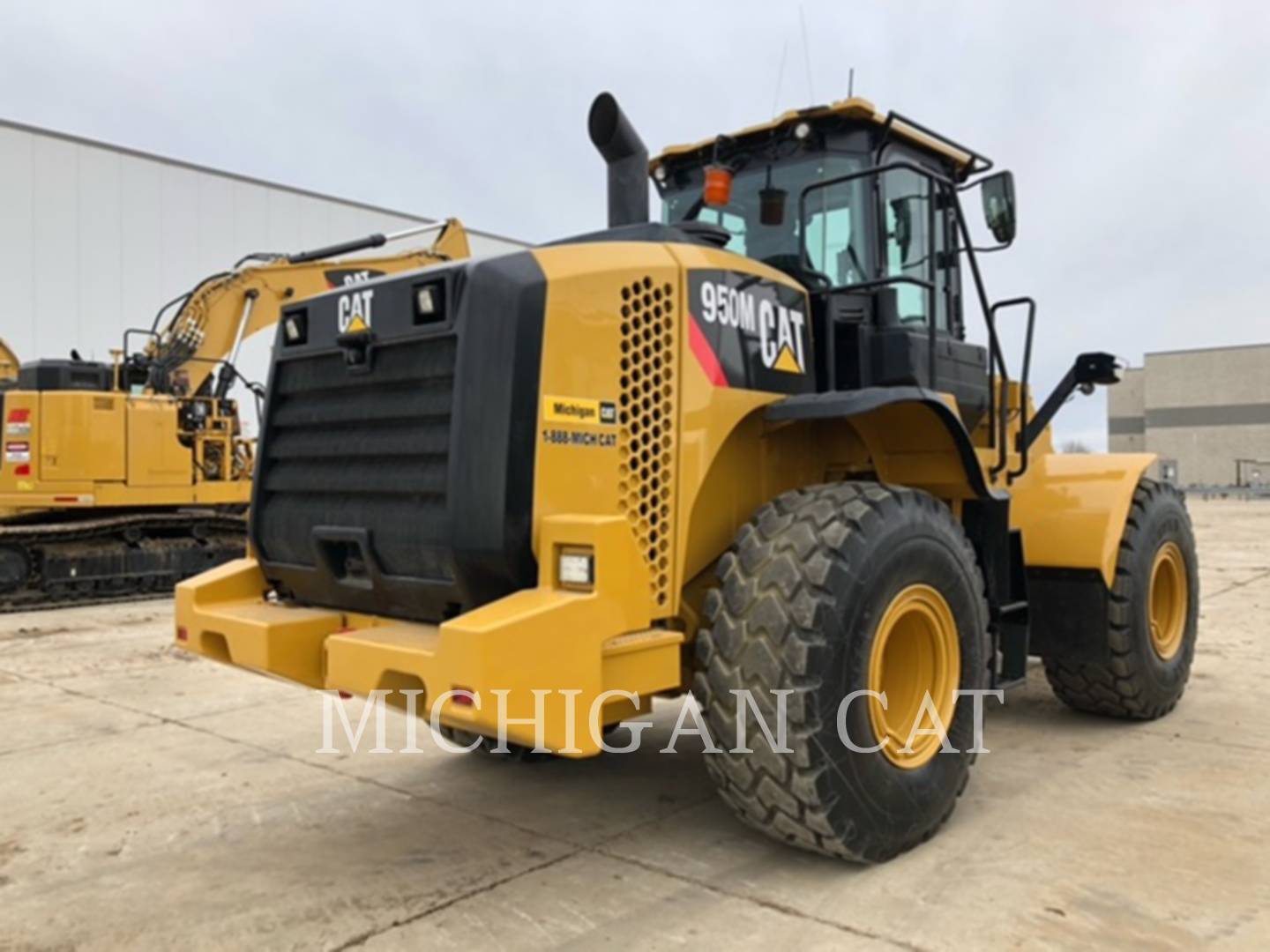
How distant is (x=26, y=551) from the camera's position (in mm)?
11906

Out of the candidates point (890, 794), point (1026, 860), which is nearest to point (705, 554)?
point (890, 794)

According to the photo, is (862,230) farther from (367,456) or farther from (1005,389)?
(367,456)

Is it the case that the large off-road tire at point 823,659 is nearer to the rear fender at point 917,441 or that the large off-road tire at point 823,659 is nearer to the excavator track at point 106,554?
the rear fender at point 917,441

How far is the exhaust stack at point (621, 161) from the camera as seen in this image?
3949 mm

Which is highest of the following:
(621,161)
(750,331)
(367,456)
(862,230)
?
(621,161)

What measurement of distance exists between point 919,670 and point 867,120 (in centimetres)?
242

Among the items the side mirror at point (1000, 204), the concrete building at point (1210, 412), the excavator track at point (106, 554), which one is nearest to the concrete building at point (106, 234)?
the excavator track at point (106, 554)

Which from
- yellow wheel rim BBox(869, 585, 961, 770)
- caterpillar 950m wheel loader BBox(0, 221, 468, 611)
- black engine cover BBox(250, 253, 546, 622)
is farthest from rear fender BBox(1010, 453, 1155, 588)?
caterpillar 950m wheel loader BBox(0, 221, 468, 611)

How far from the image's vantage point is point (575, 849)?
4.00 metres

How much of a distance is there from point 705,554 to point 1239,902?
202 centimetres

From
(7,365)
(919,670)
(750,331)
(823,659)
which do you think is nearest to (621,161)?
(750,331)

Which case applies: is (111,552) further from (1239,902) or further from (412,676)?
(1239,902)

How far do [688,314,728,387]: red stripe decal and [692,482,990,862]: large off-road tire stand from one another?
1.60 feet

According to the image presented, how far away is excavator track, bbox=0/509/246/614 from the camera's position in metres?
11.9
